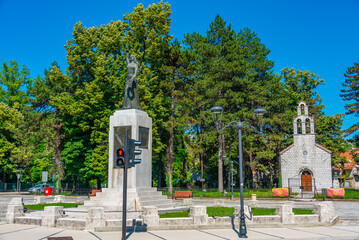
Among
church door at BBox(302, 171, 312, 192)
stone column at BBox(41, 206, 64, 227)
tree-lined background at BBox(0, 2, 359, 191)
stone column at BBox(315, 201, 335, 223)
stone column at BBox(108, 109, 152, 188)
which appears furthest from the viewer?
church door at BBox(302, 171, 312, 192)

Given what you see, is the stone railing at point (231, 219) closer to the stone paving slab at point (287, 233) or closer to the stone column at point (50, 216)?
the stone paving slab at point (287, 233)

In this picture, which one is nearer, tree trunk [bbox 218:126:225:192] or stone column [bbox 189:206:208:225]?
stone column [bbox 189:206:208:225]

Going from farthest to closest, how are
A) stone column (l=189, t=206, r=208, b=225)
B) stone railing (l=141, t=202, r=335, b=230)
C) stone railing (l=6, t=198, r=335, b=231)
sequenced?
1. stone column (l=189, t=206, r=208, b=225)
2. stone railing (l=141, t=202, r=335, b=230)
3. stone railing (l=6, t=198, r=335, b=231)

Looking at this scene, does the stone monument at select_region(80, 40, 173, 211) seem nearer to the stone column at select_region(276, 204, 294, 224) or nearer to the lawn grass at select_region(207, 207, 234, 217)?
the lawn grass at select_region(207, 207, 234, 217)

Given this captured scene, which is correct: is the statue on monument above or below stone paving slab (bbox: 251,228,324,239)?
above

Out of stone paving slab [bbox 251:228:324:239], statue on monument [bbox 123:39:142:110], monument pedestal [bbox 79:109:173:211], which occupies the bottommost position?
stone paving slab [bbox 251:228:324:239]

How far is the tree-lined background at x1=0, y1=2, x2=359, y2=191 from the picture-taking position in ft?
128

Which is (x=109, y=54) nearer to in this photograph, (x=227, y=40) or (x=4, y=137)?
(x=227, y=40)

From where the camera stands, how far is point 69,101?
39812 millimetres

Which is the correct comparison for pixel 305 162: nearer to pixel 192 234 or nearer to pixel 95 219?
pixel 192 234

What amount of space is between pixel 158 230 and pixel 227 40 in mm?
38788

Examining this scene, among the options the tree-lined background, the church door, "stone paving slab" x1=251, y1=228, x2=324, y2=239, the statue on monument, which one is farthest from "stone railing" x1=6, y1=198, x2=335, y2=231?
the church door

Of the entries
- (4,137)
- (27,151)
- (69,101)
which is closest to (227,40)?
(69,101)

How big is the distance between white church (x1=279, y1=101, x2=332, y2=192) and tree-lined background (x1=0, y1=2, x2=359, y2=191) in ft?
8.34
